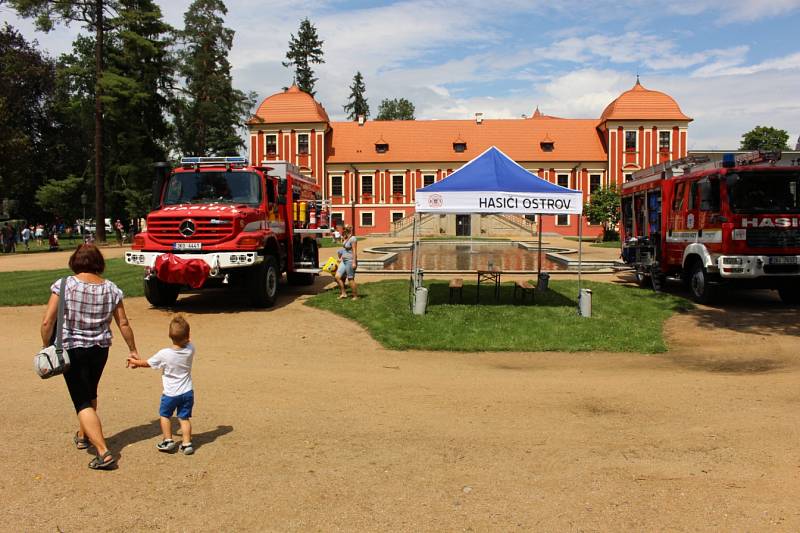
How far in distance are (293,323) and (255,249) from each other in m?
1.81

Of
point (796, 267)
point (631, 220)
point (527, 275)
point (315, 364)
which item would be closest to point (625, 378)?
point (315, 364)

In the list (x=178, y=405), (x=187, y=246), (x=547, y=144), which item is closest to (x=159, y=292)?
(x=187, y=246)

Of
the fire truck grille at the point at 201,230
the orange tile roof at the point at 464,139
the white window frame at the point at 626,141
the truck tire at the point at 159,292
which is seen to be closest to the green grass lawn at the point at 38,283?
the truck tire at the point at 159,292

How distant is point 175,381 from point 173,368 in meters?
0.11

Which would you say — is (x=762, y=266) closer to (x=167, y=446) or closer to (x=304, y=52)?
(x=167, y=446)

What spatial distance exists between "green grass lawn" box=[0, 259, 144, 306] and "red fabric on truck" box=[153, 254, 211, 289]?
13.5 ft

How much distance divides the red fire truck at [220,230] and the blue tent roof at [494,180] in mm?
3674

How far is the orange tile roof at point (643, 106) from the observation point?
55469 millimetres

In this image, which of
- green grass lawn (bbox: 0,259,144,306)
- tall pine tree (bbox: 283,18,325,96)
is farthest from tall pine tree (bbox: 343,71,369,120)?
green grass lawn (bbox: 0,259,144,306)

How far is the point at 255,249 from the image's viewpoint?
12484 millimetres

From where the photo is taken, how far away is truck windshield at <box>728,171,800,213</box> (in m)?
12.9

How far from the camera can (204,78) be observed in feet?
173

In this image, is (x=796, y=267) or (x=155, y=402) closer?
(x=155, y=402)

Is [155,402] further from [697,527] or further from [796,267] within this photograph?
[796,267]
